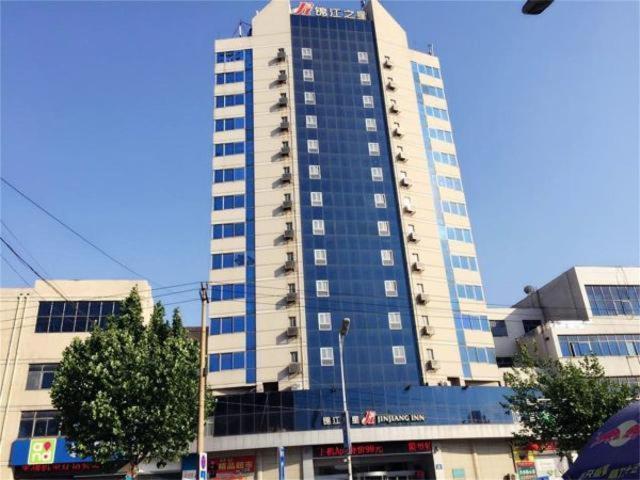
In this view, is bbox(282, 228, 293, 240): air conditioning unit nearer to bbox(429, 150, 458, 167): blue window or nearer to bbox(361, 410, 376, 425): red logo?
bbox(361, 410, 376, 425): red logo

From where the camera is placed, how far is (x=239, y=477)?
4291 centimetres

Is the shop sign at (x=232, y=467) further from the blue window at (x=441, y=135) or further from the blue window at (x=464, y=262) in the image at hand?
the blue window at (x=441, y=135)

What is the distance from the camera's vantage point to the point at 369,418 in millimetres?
43938

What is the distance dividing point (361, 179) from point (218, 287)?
1913 cm

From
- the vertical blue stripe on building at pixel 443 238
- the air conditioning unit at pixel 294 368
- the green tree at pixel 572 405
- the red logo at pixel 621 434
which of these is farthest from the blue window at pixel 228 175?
the red logo at pixel 621 434

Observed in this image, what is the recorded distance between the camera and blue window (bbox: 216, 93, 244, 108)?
5906cm

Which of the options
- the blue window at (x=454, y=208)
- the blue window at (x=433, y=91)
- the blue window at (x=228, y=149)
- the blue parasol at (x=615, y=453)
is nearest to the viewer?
the blue parasol at (x=615, y=453)

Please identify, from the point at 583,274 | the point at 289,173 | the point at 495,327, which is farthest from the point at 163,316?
the point at 583,274

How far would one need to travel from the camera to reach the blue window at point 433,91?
64.1 m

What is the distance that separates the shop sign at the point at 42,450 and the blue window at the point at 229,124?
3439 centimetres

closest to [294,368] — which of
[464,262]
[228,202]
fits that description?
[228,202]

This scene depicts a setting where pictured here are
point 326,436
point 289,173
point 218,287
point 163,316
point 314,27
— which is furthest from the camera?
point 314,27

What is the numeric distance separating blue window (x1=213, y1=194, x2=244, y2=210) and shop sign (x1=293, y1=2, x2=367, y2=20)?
26307mm

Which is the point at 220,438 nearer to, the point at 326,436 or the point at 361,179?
the point at 326,436
